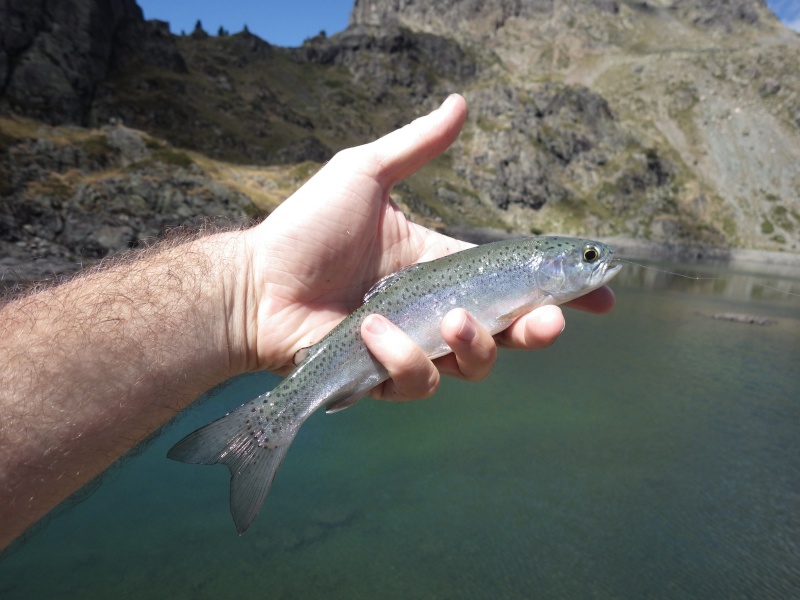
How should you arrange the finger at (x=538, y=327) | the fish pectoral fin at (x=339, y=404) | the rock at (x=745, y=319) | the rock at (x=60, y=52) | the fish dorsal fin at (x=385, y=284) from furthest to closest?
the rock at (x=60, y=52), the rock at (x=745, y=319), the fish dorsal fin at (x=385, y=284), the finger at (x=538, y=327), the fish pectoral fin at (x=339, y=404)

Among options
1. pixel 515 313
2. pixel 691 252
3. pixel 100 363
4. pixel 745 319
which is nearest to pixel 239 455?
pixel 100 363

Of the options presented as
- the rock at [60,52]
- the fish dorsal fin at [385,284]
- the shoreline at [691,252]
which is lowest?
the shoreline at [691,252]

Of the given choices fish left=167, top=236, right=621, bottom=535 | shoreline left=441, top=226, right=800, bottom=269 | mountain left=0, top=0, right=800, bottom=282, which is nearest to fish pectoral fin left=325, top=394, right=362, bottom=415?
fish left=167, top=236, right=621, bottom=535

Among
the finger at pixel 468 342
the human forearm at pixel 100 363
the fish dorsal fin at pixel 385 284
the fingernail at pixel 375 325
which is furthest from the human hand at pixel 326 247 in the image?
the fingernail at pixel 375 325

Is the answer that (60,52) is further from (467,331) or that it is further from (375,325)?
(467,331)

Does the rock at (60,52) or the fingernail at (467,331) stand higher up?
the rock at (60,52)

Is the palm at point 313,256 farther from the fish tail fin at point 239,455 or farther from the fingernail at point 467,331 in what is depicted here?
the fingernail at point 467,331

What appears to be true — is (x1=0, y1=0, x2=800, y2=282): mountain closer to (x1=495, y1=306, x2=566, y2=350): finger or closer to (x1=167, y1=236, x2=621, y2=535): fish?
(x1=167, y1=236, x2=621, y2=535): fish
